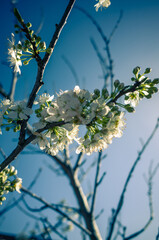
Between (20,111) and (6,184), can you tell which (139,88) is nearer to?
(20,111)

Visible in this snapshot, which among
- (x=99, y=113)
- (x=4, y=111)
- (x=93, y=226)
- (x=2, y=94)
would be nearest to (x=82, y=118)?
(x=99, y=113)

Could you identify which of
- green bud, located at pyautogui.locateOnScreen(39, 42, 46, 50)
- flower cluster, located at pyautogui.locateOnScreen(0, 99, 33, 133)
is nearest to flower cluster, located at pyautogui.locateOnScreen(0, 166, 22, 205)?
flower cluster, located at pyautogui.locateOnScreen(0, 99, 33, 133)

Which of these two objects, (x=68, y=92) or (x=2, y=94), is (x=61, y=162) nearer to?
(x=2, y=94)

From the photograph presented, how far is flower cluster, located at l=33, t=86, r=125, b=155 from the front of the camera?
135 cm

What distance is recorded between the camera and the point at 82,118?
4.44 feet

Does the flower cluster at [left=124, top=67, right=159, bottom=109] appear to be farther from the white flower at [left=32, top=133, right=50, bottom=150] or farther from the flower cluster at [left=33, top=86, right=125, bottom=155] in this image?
the white flower at [left=32, top=133, right=50, bottom=150]

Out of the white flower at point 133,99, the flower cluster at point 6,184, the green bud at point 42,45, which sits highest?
the green bud at point 42,45

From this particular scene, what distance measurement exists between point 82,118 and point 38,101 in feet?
1.94

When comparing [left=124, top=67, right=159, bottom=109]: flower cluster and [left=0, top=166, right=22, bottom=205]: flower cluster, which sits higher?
[left=124, top=67, right=159, bottom=109]: flower cluster

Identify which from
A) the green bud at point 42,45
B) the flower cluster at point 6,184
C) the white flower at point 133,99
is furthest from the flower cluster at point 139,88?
the flower cluster at point 6,184

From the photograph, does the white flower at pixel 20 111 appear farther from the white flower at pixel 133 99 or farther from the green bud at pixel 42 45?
the white flower at pixel 133 99

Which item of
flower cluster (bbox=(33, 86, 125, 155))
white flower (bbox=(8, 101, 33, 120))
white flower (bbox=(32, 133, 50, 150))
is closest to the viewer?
flower cluster (bbox=(33, 86, 125, 155))

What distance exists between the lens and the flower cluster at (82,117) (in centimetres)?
135

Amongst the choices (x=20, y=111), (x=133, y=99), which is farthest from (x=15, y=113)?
(x=133, y=99)
